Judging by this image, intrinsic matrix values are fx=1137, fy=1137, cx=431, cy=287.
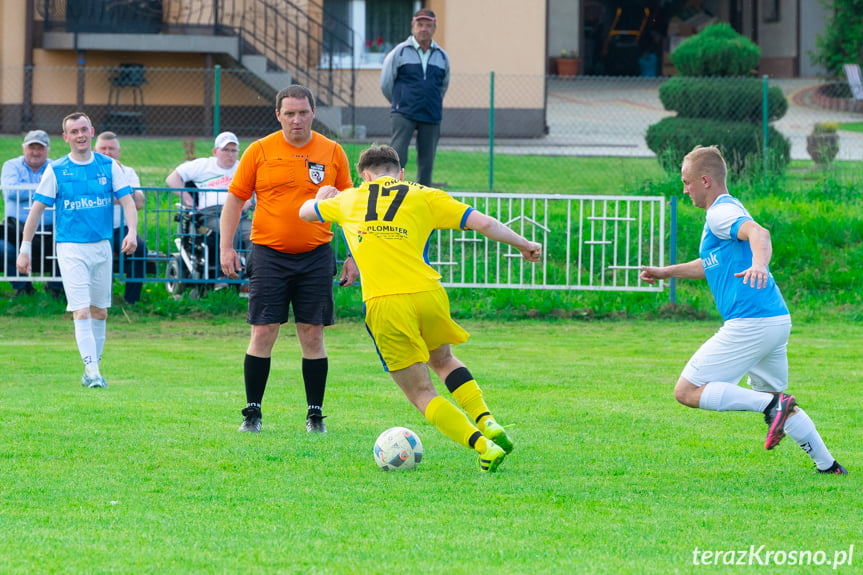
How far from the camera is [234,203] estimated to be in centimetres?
720

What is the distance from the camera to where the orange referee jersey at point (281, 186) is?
711 cm

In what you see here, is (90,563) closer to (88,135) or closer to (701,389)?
(701,389)

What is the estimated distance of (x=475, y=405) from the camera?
6.23m

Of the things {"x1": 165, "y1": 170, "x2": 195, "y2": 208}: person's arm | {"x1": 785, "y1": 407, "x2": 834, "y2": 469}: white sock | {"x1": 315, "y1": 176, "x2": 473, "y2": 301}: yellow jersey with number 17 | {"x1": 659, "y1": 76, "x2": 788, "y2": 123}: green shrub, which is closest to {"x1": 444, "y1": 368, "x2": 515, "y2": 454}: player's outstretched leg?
{"x1": 315, "y1": 176, "x2": 473, "y2": 301}: yellow jersey with number 17

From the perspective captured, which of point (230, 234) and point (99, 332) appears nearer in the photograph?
point (230, 234)

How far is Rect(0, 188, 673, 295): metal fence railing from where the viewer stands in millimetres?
13328

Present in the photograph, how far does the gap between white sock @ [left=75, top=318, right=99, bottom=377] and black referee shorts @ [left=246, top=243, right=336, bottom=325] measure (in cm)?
238

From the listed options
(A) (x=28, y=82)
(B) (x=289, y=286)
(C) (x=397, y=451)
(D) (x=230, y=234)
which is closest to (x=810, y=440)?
(C) (x=397, y=451)

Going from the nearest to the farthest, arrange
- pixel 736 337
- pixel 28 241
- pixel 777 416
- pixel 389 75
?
pixel 777 416, pixel 736 337, pixel 28 241, pixel 389 75

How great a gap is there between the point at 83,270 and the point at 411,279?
4.07 m

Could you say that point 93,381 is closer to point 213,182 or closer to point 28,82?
point 213,182

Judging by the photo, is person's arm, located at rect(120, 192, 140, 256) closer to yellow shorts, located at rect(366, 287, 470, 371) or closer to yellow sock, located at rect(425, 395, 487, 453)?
yellow shorts, located at rect(366, 287, 470, 371)

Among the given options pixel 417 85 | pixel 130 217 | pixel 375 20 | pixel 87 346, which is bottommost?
pixel 87 346

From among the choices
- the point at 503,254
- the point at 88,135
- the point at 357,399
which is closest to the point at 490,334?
the point at 503,254
